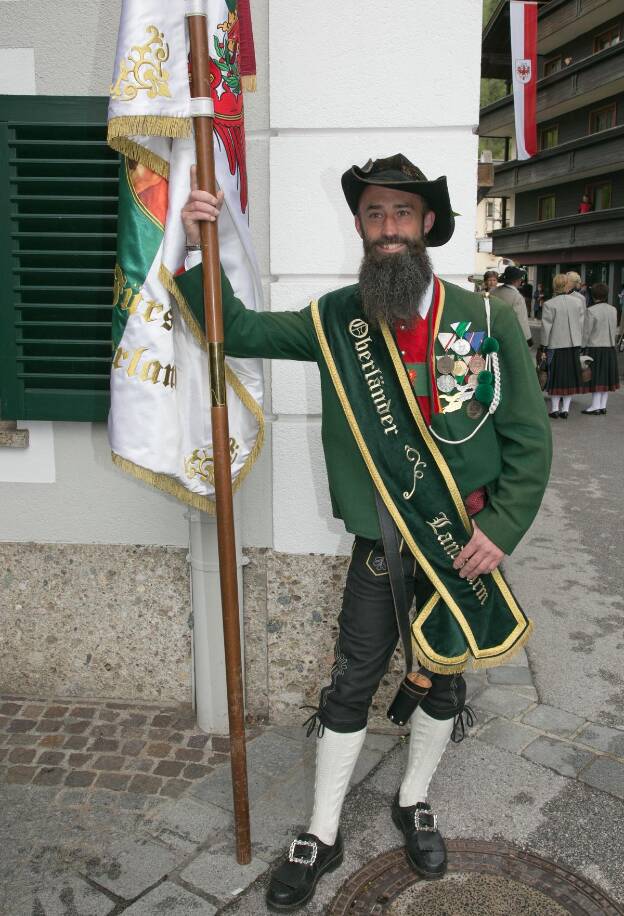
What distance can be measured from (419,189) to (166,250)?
88 centimetres

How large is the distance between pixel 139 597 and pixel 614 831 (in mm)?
2185

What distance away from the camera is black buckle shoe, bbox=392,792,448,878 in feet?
9.09

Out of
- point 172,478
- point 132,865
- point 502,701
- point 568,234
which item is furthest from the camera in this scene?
point 568,234

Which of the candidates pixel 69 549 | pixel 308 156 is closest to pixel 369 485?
pixel 308 156

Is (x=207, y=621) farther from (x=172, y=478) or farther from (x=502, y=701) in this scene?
(x=502, y=701)

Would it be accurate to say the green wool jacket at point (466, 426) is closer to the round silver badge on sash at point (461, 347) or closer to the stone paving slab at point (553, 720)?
the round silver badge on sash at point (461, 347)

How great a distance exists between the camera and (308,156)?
3371mm

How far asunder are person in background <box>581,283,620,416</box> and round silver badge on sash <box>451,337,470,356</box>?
378 inches

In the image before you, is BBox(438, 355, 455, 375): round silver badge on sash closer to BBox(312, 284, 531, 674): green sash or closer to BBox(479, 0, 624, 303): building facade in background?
BBox(312, 284, 531, 674): green sash

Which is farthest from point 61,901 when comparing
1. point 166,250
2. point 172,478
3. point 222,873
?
point 166,250

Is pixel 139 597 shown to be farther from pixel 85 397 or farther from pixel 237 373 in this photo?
pixel 237 373

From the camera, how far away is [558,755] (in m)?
3.45

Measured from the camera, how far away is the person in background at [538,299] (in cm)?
3132

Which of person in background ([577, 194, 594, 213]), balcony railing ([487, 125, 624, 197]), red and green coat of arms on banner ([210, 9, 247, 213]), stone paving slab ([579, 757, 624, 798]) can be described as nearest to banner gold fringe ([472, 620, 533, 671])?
stone paving slab ([579, 757, 624, 798])
